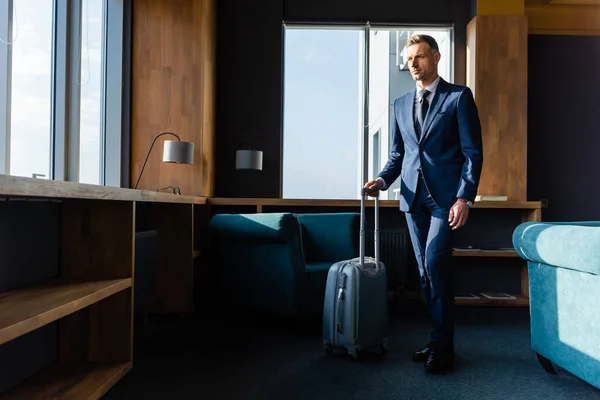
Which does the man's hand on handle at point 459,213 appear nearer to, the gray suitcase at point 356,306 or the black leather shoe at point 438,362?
the gray suitcase at point 356,306

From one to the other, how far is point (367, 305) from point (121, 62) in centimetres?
276

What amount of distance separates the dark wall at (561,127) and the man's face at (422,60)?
8.53 feet

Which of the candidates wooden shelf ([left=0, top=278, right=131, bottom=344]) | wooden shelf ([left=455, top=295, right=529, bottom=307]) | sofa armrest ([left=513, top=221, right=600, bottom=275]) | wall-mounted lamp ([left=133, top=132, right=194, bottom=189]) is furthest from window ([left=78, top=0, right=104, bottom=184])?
wooden shelf ([left=455, top=295, right=529, bottom=307])

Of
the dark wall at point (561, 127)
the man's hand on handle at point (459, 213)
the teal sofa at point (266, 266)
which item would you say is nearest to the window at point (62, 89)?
the teal sofa at point (266, 266)

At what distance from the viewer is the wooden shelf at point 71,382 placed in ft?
5.76

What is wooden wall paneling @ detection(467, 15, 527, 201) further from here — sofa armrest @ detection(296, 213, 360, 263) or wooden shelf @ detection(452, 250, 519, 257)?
sofa armrest @ detection(296, 213, 360, 263)

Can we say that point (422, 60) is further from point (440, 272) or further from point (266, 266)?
point (266, 266)

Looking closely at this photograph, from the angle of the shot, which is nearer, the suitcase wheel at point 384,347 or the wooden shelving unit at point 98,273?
A: the wooden shelving unit at point 98,273

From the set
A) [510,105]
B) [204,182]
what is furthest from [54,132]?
[510,105]

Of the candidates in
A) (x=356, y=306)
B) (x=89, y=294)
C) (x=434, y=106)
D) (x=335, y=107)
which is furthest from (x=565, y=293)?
(x=335, y=107)

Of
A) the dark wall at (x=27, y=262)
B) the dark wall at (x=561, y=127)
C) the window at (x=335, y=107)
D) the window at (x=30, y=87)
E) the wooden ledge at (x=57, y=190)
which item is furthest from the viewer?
the window at (x=335, y=107)

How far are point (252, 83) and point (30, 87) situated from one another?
7.14ft

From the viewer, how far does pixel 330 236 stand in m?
3.29

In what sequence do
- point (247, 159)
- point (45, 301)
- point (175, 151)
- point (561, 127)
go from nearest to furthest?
point (45, 301) < point (175, 151) < point (247, 159) < point (561, 127)
